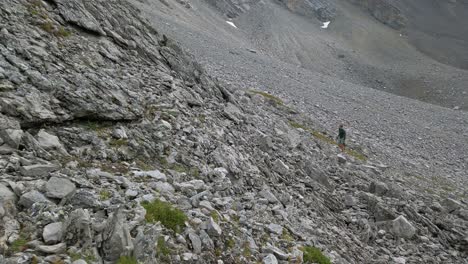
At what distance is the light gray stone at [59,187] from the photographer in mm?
6711

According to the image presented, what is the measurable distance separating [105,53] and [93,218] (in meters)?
9.42

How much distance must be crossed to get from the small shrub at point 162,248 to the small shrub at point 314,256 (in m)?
4.03

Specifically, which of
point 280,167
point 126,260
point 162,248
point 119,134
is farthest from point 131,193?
point 280,167

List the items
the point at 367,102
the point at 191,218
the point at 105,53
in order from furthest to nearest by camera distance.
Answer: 1. the point at 367,102
2. the point at 105,53
3. the point at 191,218

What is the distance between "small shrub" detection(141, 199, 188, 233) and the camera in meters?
7.39

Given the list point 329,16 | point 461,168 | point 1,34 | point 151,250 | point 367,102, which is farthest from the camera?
point 329,16

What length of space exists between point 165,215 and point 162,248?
0.83 metres

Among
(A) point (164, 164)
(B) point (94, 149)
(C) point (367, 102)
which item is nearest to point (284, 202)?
(A) point (164, 164)

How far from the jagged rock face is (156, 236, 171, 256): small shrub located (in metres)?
141

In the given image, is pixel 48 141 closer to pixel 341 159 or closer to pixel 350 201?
pixel 350 201

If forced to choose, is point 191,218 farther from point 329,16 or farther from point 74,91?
point 329,16

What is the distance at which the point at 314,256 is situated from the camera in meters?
9.30

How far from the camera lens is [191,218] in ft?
26.4

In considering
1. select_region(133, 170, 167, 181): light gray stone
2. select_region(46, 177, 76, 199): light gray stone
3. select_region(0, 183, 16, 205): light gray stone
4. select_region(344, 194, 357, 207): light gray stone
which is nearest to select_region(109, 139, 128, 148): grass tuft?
select_region(133, 170, 167, 181): light gray stone
